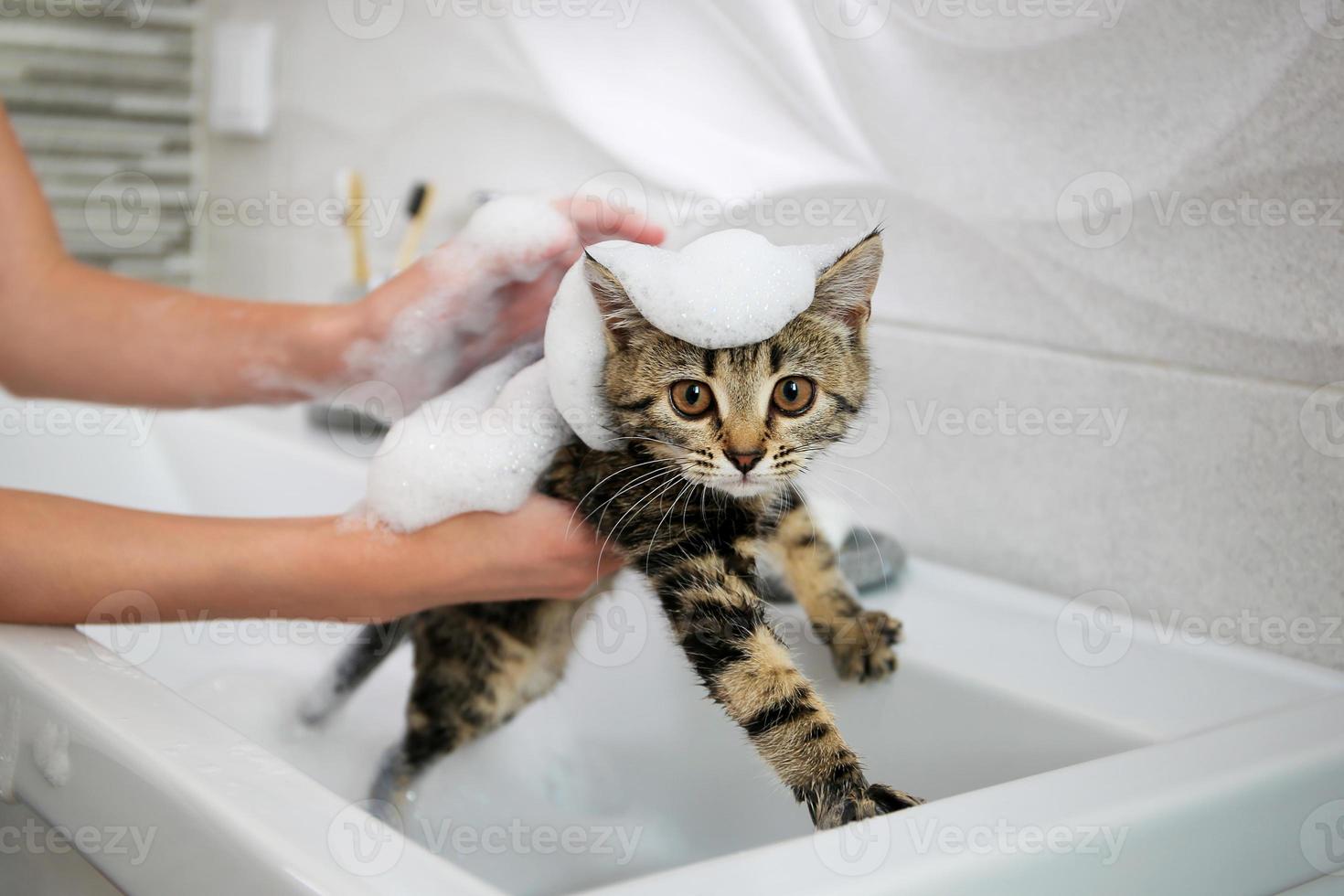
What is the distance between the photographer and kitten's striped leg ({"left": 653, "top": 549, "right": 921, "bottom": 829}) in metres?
0.61

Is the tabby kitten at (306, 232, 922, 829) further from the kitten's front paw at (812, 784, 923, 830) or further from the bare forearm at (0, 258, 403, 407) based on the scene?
the bare forearm at (0, 258, 403, 407)

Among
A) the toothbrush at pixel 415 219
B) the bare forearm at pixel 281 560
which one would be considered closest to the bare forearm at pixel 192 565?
the bare forearm at pixel 281 560

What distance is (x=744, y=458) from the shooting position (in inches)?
26.3

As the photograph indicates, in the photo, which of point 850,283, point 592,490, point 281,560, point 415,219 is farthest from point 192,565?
point 415,219

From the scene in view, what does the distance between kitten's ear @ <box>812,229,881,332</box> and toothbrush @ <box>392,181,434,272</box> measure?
97 cm

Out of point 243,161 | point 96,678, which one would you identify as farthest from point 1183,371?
point 243,161

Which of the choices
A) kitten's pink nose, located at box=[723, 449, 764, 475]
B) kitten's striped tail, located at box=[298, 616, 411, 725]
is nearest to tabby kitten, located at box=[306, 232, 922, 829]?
kitten's pink nose, located at box=[723, 449, 764, 475]

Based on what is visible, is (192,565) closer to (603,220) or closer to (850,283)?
(603,220)

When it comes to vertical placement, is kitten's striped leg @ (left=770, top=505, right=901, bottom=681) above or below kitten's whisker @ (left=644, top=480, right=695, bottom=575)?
below

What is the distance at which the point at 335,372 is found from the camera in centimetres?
105

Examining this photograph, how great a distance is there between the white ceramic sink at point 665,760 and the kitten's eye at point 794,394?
20 cm

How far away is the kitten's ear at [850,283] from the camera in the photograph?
62 cm

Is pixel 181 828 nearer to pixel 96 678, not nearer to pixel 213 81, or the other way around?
pixel 96 678

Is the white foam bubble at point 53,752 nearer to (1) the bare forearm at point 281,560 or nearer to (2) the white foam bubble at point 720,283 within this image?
→ (1) the bare forearm at point 281,560
